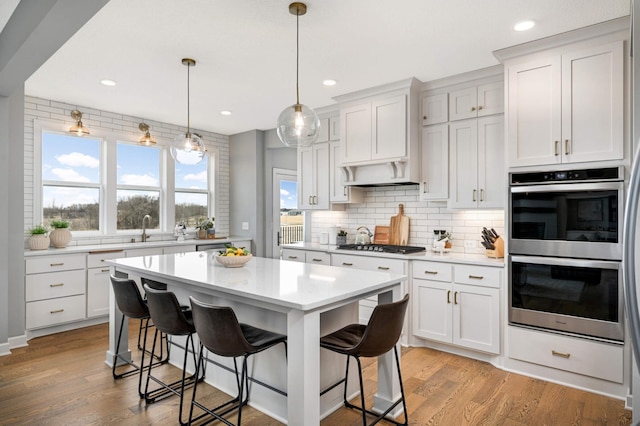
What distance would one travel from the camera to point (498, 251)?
352 centimetres

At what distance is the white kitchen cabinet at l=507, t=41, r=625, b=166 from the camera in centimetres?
275

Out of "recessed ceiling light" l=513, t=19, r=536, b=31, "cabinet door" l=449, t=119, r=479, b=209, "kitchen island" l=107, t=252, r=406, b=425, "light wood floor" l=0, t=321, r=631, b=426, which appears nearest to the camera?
"kitchen island" l=107, t=252, r=406, b=425

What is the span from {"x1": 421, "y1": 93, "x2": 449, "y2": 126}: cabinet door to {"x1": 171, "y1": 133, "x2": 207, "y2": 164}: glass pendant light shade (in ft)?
7.55

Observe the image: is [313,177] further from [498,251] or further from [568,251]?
[568,251]

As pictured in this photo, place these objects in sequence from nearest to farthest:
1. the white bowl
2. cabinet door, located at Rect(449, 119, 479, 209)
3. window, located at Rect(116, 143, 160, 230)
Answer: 1. the white bowl
2. cabinet door, located at Rect(449, 119, 479, 209)
3. window, located at Rect(116, 143, 160, 230)

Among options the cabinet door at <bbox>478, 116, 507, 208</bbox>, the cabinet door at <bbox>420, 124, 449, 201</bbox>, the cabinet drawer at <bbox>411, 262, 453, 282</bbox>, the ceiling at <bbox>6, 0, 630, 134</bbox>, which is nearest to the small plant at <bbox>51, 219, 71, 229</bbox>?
the ceiling at <bbox>6, 0, 630, 134</bbox>

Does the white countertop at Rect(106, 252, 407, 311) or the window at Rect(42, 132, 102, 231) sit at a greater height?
the window at Rect(42, 132, 102, 231)

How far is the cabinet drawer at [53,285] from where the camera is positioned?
3.97m

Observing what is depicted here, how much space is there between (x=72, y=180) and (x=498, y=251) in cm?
498

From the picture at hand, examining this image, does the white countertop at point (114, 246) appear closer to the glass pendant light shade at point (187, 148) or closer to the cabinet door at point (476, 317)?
the glass pendant light shade at point (187, 148)

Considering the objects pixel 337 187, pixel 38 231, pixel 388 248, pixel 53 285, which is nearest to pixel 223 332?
pixel 388 248

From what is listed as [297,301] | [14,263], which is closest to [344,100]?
[297,301]

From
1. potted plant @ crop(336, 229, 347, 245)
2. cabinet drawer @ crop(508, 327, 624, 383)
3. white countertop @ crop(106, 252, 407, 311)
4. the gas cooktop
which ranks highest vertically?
potted plant @ crop(336, 229, 347, 245)

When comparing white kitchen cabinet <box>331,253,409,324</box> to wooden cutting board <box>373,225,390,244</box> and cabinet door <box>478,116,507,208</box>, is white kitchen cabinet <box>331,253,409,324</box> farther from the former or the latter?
cabinet door <box>478,116,507,208</box>
